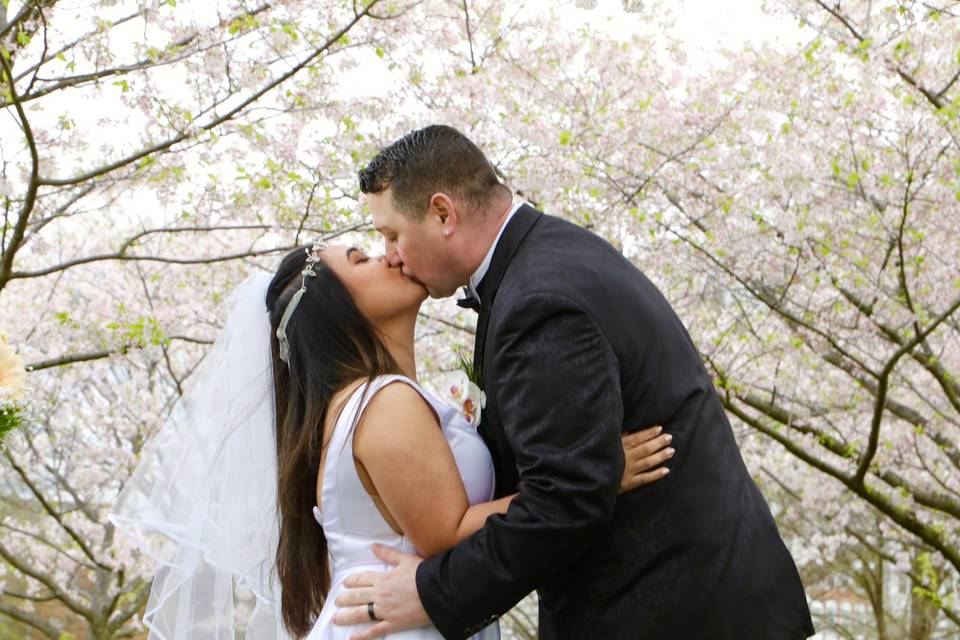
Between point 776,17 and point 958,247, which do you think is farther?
point 776,17

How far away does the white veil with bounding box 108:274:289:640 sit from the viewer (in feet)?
10.3

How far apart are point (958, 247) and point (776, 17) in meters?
2.01

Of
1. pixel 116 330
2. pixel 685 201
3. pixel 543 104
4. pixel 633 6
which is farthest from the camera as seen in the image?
pixel 633 6

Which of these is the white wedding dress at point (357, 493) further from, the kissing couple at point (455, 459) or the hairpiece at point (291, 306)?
the hairpiece at point (291, 306)

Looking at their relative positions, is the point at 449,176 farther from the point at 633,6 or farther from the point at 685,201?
the point at 633,6

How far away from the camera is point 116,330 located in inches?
266

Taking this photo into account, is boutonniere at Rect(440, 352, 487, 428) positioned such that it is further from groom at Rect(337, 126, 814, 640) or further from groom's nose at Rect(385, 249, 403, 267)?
groom's nose at Rect(385, 249, 403, 267)

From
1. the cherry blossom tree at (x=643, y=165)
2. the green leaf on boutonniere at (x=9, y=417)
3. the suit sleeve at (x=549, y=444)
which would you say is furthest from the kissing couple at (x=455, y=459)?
the cherry blossom tree at (x=643, y=165)

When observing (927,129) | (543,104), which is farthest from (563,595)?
(543,104)

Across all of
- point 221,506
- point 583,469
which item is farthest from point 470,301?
point 221,506

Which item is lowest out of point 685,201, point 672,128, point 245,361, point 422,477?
point 422,477

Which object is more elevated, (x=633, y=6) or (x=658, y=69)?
(x=633, y=6)

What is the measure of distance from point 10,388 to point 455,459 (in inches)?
41.9

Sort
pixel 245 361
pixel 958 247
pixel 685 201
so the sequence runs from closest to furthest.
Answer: pixel 245 361, pixel 958 247, pixel 685 201
